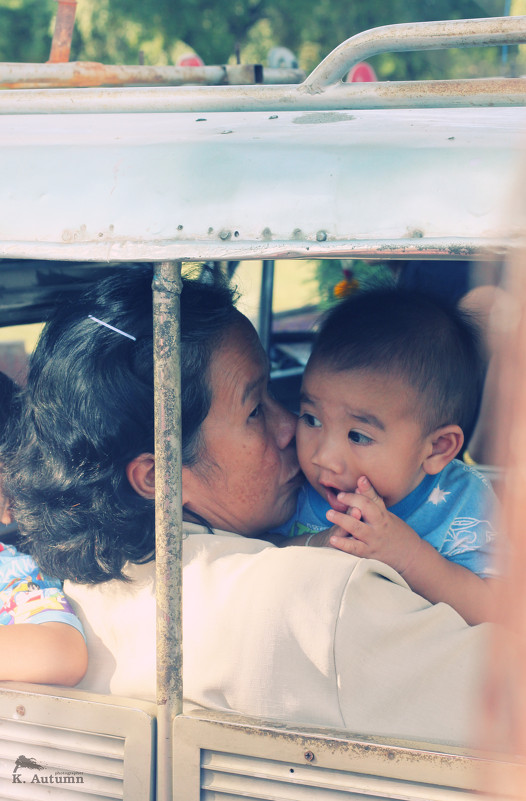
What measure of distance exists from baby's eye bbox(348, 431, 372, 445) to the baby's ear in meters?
0.16

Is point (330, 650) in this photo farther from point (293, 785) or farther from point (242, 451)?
point (242, 451)

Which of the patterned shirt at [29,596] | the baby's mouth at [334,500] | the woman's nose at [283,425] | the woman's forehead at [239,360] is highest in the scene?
the woman's forehead at [239,360]

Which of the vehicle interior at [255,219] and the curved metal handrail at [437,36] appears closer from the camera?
the vehicle interior at [255,219]

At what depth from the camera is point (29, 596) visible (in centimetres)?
164

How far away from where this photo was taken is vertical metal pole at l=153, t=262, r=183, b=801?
1.19 meters

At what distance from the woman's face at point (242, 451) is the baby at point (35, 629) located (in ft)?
1.08

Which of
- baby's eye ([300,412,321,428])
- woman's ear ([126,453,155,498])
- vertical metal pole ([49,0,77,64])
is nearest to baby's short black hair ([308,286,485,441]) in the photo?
baby's eye ([300,412,321,428])

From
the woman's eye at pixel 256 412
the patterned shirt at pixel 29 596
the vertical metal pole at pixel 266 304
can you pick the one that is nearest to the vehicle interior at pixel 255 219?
the patterned shirt at pixel 29 596

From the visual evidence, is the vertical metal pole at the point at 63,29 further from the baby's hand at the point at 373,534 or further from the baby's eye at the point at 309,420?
the baby's hand at the point at 373,534

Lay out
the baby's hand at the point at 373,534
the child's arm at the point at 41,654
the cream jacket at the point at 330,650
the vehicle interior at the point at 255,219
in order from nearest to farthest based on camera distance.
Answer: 1. the vehicle interior at the point at 255,219
2. the cream jacket at the point at 330,650
3. the child's arm at the point at 41,654
4. the baby's hand at the point at 373,534

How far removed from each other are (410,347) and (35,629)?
943 millimetres

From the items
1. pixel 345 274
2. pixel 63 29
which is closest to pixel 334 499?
pixel 63 29

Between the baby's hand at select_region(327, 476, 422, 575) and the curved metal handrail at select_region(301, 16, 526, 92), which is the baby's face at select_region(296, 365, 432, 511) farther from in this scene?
the curved metal handrail at select_region(301, 16, 526, 92)

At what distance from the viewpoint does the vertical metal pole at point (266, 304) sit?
338 cm
